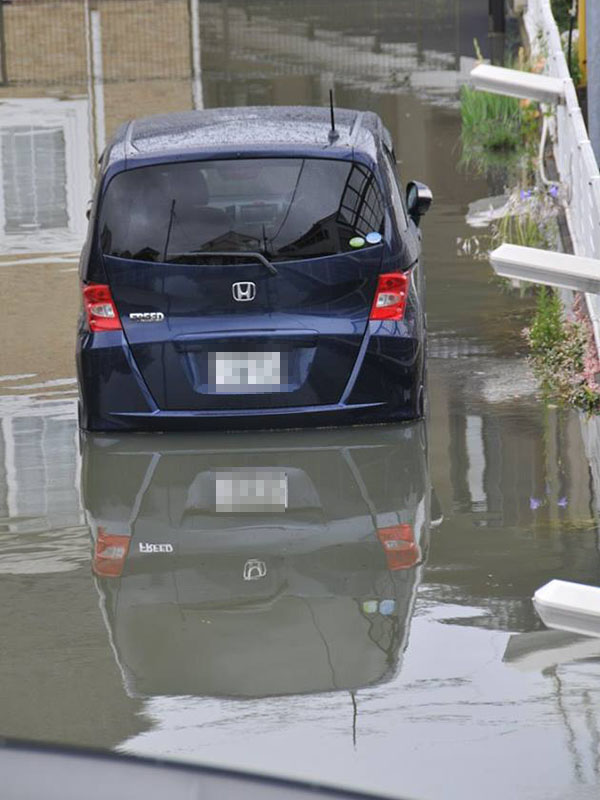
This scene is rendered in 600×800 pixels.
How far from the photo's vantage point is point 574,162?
11.3 metres

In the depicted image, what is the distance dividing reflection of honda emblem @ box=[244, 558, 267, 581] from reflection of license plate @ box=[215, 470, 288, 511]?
66 cm

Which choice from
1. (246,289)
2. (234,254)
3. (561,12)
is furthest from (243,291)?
(561,12)

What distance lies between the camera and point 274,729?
14.7 ft

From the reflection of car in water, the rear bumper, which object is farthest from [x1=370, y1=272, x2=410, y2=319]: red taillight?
the reflection of car in water

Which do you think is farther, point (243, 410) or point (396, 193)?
point (396, 193)

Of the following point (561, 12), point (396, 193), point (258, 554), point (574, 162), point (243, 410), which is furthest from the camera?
point (561, 12)

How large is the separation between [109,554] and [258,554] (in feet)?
1.89

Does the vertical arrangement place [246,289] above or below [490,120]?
below

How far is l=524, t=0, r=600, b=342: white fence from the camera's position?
9133mm

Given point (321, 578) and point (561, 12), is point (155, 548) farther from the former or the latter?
point (561, 12)

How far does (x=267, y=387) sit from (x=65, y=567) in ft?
5.18

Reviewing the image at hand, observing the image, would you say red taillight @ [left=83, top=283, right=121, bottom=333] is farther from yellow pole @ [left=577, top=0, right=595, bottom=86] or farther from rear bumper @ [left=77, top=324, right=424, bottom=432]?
yellow pole @ [left=577, top=0, right=595, bottom=86]

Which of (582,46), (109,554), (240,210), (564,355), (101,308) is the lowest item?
(109,554)

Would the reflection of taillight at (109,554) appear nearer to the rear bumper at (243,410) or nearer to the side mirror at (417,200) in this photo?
the rear bumper at (243,410)
